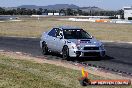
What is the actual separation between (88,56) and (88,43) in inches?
22.8

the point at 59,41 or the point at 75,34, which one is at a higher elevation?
the point at 75,34

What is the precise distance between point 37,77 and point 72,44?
608 cm

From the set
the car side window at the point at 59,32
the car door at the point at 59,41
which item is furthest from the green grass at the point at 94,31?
the car door at the point at 59,41

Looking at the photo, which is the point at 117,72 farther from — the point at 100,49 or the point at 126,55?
the point at 126,55

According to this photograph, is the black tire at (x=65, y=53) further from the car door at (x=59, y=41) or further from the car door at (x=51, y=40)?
the car door at (x=51, y=40)

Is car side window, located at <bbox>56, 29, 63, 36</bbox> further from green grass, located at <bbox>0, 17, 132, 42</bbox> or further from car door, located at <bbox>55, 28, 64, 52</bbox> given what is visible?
green grass, located at <bbox>0, 17, 132, 42</bbox>

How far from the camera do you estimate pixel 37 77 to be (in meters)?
11.7

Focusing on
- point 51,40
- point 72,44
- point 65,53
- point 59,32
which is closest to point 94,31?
point 51,40

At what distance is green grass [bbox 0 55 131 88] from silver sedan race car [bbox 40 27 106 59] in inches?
125

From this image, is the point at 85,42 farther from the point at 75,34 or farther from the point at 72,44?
the point at 75,34

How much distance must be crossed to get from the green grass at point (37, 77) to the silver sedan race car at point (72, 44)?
317 centimetres

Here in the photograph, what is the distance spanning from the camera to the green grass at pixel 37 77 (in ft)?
34.3

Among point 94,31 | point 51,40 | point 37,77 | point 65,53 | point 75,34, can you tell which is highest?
point 75,34

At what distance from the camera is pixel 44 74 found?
12453 millimetres
